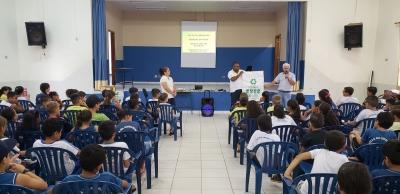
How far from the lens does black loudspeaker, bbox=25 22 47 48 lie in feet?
25.9

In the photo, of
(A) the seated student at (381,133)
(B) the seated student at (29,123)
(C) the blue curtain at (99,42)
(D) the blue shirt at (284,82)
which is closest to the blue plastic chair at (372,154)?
(A) the seated student at (381,133)

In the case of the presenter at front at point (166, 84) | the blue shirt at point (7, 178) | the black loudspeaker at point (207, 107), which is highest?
the presenter at front at point (166, 84)

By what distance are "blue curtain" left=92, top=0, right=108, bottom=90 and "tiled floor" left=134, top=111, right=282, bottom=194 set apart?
11.6ft

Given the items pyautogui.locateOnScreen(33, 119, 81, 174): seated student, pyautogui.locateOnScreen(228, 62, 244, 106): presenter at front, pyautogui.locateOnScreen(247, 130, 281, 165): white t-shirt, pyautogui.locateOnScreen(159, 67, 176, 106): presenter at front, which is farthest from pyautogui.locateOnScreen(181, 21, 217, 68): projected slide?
pyautogui.locateOnScreen(33, 119, 81, 174): seated student

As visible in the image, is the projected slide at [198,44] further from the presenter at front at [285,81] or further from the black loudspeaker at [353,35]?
the presenter at front at [285,81]

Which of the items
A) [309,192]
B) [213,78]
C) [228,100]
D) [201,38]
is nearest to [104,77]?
[228,100]

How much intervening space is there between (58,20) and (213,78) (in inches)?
262

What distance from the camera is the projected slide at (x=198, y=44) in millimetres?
11555

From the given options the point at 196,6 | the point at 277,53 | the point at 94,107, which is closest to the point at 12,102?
the point at 94,107

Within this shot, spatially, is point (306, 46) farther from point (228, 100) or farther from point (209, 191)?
point (209, 191)

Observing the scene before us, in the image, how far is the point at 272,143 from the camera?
2.86 meters

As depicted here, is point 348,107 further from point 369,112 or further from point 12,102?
point 12,102

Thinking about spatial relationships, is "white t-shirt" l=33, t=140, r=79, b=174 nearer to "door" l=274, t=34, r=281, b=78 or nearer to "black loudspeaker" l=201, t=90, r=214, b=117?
"black loudspeaker" l=201, t=90, r=214, b=117

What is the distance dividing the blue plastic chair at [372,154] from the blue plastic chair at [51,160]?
258 centimetres
